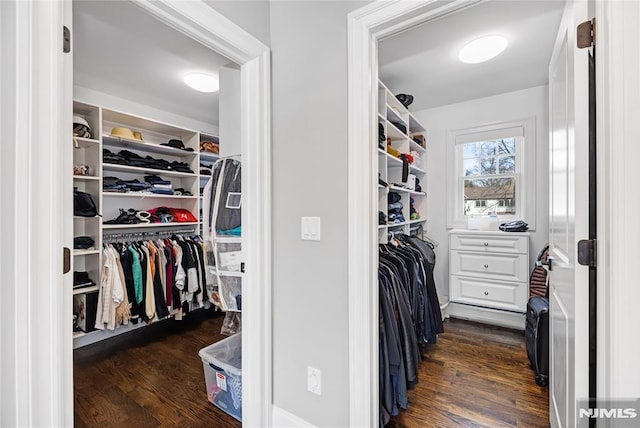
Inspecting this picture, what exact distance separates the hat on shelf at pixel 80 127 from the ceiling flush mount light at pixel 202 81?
93 cm

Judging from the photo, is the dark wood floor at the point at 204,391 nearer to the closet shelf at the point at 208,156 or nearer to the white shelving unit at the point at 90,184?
the white shelving unit at the point at 90,184

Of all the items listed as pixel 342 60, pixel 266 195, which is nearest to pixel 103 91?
pixel 266 195

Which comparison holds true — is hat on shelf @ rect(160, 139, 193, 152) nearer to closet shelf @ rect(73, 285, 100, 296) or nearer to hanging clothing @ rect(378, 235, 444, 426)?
closet shelf @ rect(73, 285, 100, 296)

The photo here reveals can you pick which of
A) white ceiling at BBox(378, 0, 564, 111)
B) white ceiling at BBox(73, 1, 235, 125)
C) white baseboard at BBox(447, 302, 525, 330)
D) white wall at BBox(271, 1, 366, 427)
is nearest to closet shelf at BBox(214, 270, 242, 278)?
white wall at BBox(271, 1, 366, 427)

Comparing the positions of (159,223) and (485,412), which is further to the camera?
(159,223)

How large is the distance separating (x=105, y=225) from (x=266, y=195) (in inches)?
80.4

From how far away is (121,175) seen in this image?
10.3ft

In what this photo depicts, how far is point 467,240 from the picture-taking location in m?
3.07

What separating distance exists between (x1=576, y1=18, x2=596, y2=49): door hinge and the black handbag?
3284mm

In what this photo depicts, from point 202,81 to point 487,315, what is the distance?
3.61 m

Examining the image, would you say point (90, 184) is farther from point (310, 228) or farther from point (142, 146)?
point (310, 228)
